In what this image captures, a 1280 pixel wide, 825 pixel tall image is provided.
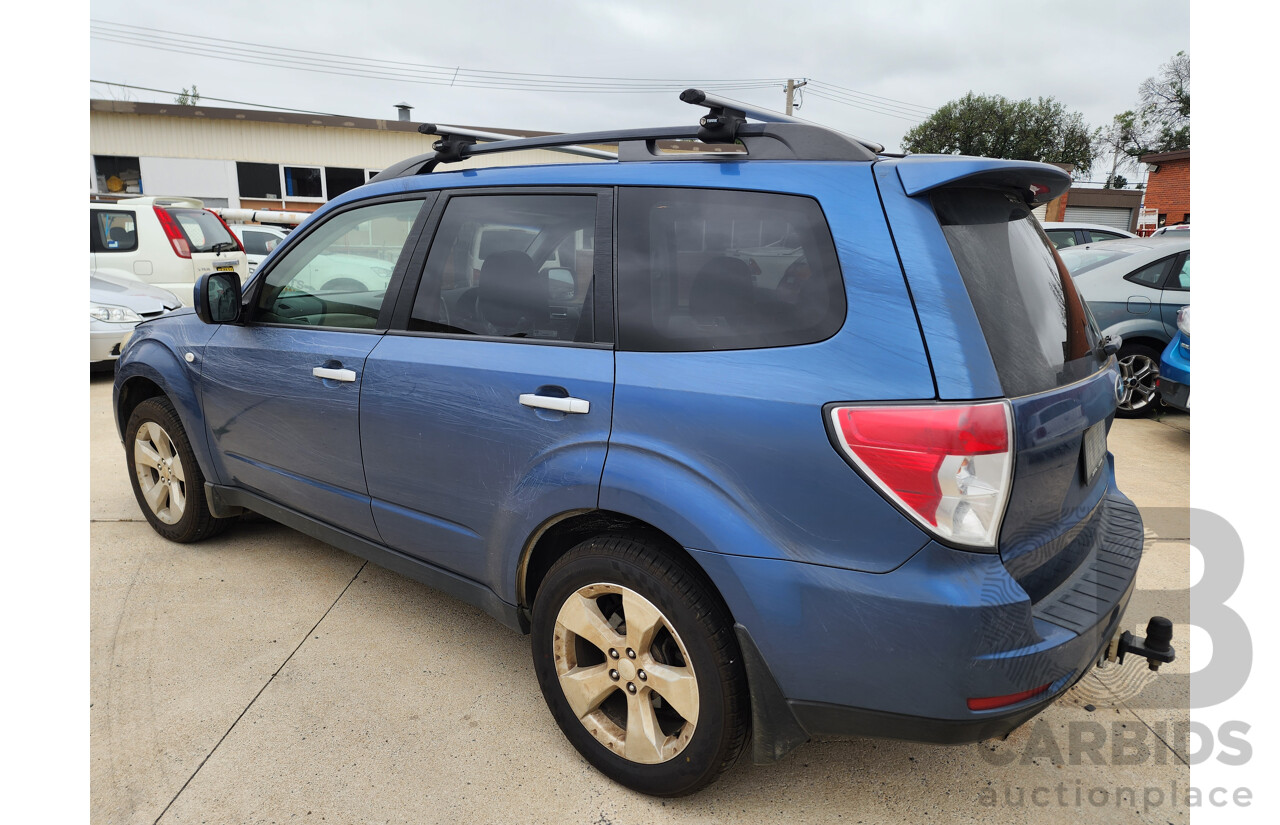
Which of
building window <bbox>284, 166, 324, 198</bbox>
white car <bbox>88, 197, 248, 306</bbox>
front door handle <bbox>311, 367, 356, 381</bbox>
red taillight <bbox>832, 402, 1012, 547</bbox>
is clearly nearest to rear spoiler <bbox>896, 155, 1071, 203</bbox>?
red taillight <bbox>832, 402, 1012, 547</bbox>

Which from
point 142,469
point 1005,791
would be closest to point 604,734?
point 1005,791

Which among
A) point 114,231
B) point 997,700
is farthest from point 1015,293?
point 114,231

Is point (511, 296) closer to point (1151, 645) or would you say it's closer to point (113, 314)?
point (1151, 645)

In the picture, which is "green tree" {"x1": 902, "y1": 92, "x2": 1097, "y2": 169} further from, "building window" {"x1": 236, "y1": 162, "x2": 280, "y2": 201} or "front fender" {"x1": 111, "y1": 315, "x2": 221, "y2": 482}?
"front fender" {"x1": 111, "y1": 315, "x2": 221, "y2": 482}

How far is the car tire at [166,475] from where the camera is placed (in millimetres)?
3693

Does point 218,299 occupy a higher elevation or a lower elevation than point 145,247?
lower

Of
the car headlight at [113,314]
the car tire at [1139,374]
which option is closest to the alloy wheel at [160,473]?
the car headlight at [113,314]

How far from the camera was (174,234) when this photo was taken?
985 centimetres

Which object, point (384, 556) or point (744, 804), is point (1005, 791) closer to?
point (744, 804)

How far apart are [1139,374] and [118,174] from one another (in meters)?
27.5

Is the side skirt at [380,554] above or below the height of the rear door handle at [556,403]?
below

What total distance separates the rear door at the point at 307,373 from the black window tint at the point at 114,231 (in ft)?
26.2

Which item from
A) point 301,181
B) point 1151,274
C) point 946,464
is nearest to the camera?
point 946,464

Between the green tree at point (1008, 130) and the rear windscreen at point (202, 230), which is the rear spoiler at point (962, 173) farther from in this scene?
the green tree at point (1008, 130)
